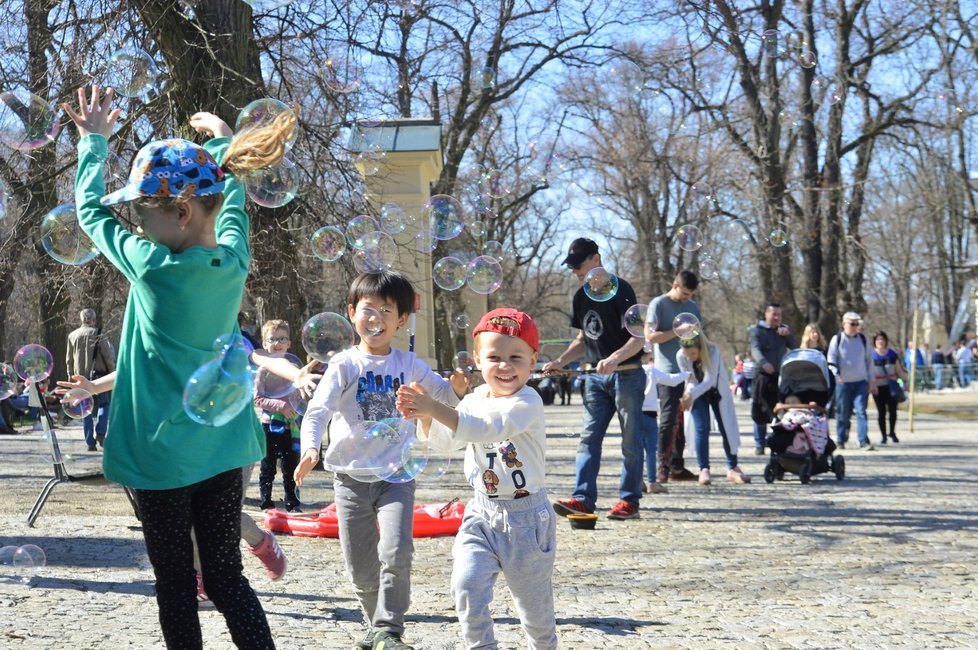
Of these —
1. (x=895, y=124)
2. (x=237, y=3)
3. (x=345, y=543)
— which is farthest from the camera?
(x=895, y=124)

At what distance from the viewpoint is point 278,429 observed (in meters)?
8.73

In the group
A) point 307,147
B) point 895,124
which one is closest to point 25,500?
point 307,147

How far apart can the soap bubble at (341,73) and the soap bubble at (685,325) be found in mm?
3518

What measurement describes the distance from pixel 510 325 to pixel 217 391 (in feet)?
3.50

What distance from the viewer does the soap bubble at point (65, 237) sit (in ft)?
19.7

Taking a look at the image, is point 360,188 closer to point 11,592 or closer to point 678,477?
point 678,477

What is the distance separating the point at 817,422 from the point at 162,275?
8395mm

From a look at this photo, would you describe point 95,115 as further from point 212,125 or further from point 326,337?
point 326,337

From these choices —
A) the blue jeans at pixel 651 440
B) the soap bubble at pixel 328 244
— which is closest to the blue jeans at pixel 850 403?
the blue jeans at pixel 651 440

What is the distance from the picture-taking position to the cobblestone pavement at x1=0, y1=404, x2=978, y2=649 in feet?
15.7

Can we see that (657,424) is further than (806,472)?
No

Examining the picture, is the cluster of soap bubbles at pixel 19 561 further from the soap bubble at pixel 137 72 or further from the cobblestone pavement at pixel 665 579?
the soap bubble at pixel 137 72

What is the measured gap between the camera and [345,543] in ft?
14.7

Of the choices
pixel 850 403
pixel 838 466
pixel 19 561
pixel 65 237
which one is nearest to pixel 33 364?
pixel 65 237
